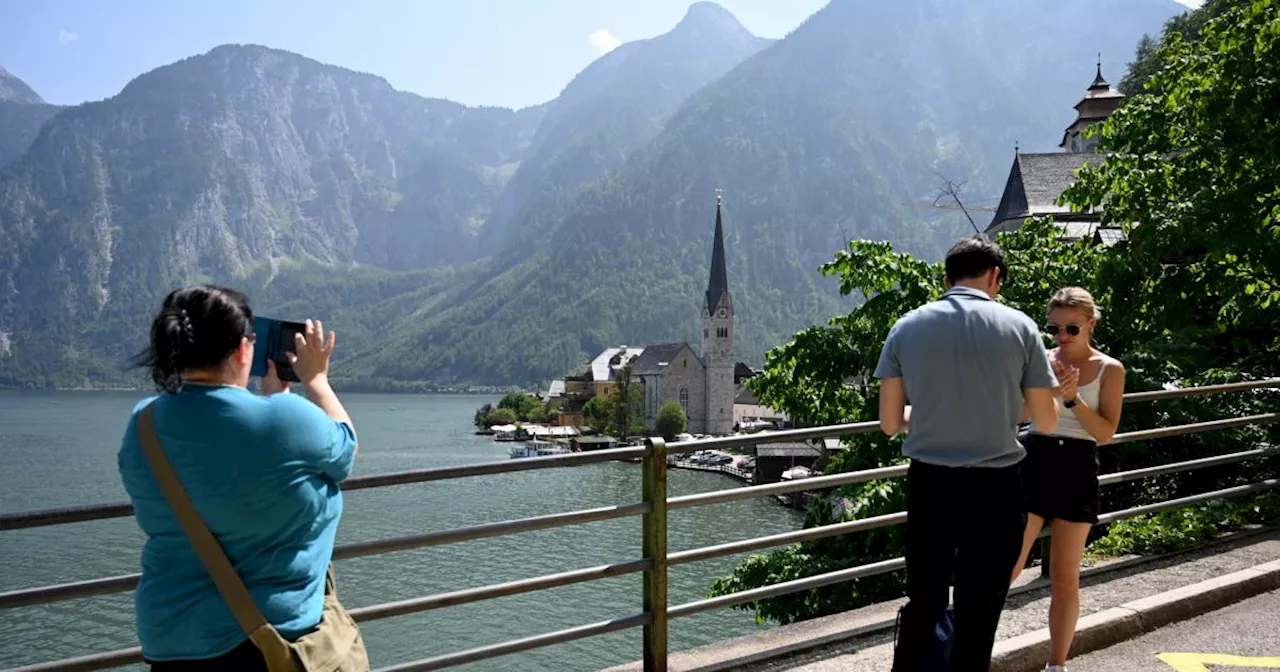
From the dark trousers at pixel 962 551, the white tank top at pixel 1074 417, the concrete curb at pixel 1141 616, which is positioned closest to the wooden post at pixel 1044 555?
the concrete curb at pixel 1141 616

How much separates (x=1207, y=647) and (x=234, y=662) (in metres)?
4.92

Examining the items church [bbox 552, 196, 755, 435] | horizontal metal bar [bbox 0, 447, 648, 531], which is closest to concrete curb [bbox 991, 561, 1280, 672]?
horizontal metal bar [bbox 0, 447, 648, 531]

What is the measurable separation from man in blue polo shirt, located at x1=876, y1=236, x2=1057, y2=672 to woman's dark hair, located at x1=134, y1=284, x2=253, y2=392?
2.27 meters

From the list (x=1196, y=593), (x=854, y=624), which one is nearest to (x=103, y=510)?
(x=854, y=624)

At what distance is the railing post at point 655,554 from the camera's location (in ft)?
13.8

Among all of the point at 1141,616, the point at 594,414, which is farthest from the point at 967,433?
the point at 594,414

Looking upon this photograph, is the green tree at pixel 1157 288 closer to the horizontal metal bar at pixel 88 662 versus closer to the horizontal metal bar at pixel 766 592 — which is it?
the horizontal metal bar at pixel 766 592

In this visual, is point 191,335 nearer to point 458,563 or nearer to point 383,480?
point 383,480

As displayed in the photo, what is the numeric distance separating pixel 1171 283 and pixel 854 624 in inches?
315

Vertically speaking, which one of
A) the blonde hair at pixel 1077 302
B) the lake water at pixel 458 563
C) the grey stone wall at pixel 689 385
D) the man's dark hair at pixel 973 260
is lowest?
the lake water at pixel 458 563

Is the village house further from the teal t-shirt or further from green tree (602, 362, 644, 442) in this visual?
the teal t-shirt

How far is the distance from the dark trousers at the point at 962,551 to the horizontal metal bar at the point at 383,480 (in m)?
1.32

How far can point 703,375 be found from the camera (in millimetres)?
135750

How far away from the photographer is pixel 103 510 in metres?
3.21
